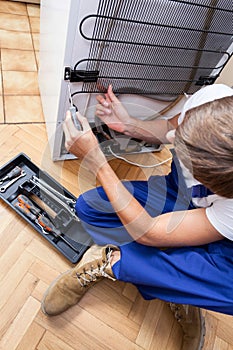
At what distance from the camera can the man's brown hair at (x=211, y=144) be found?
49cm

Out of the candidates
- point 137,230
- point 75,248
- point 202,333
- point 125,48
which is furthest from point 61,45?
point 202,333

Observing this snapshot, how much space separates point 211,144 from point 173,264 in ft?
1.06

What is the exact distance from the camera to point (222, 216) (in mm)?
577

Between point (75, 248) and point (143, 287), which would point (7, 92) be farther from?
point (143, 287)

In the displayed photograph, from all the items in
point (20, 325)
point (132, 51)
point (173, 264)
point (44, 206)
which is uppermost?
point (132, 51)

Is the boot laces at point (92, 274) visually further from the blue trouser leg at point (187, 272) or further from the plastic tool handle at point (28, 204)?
the plastic tool handle at point (28, 204)

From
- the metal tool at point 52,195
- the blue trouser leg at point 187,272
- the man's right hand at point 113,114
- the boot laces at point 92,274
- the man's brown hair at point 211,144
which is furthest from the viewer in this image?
the metal tool at point 52,195

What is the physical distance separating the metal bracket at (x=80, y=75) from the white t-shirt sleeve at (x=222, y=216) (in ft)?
1.64

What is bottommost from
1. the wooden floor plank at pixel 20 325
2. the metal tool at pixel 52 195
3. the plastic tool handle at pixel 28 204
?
the wooden floor plank at pixel 20 325

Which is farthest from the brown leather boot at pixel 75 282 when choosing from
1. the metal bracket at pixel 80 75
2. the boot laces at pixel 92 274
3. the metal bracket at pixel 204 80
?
the metal bracket at pixel 204 80

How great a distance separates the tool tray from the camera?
0.96 metres

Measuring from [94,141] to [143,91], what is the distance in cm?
37

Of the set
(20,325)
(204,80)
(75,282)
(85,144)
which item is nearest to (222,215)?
(85,144)

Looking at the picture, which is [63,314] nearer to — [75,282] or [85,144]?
[75,282]
